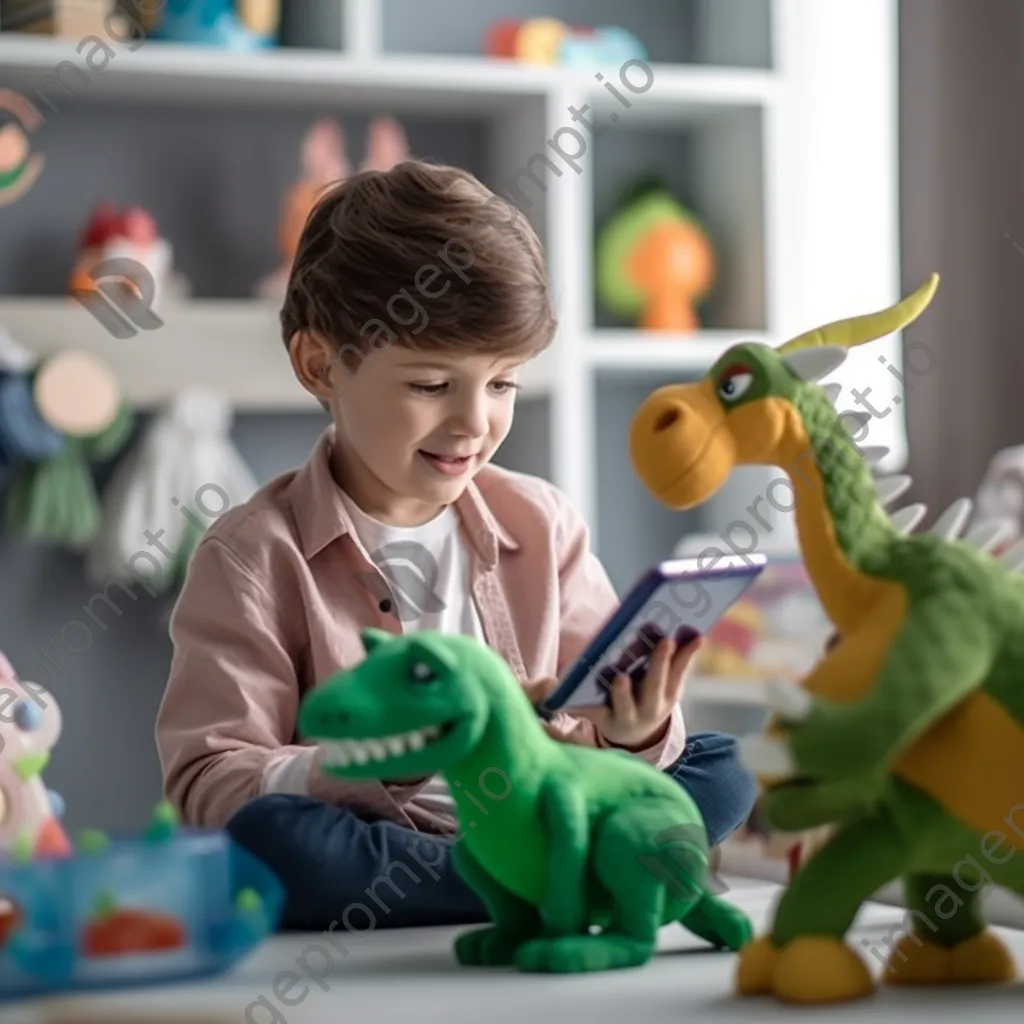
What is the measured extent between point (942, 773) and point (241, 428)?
215 cm

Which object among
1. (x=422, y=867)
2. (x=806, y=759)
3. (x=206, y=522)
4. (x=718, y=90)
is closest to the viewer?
(x=806, y=759)

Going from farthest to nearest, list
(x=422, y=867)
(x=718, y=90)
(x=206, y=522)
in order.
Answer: (x=718, y=90), (x=206, y=522), (x=422, y=867)

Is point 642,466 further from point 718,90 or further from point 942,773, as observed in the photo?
point 718,90

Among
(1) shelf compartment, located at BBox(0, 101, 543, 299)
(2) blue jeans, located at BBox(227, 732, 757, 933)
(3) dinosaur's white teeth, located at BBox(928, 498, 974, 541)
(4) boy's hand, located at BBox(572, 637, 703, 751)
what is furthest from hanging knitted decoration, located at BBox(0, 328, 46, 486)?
(3) dinosaur's white teeth, located at BBox(928, 498, 974, 541)

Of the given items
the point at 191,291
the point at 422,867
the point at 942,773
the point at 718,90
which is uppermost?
the point at 718,90

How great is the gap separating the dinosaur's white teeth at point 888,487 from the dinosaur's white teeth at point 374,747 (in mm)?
249

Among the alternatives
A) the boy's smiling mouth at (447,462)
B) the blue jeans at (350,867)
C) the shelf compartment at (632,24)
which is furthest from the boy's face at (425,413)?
the shelf compartment at (632,24)

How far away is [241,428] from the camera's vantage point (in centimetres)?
288

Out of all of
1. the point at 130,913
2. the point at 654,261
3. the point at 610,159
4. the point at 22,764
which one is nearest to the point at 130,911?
the point at 130,913

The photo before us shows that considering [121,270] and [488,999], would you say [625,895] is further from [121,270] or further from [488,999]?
[121,270]

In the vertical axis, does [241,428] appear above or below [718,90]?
below

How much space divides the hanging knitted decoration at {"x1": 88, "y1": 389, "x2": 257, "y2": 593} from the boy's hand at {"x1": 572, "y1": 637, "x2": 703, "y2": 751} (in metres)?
1.61

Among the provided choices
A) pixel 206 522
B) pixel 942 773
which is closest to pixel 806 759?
pixel 942 773

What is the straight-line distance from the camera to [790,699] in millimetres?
786
